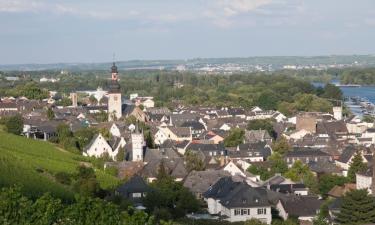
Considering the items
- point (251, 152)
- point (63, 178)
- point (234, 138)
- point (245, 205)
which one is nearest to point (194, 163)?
point (251, 152)

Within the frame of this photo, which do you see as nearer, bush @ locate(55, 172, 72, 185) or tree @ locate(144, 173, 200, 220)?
tree @ locate(144, 173, 200, 220)

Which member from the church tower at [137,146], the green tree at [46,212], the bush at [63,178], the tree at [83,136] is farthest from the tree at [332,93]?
the green tree at [46,212]

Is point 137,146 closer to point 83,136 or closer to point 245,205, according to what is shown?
point 83,136

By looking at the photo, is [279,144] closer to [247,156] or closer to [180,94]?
[247,156]

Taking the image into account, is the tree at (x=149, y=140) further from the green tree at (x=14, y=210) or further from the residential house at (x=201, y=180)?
the green tree at (x=14, y=210)

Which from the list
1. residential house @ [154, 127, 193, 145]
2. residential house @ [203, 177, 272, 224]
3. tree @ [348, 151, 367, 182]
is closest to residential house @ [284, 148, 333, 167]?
tree @ [348, 151, 367, 182]

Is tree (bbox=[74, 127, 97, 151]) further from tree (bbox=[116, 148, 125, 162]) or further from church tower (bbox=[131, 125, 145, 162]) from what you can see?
church tower (bbox=[131, 125, 145, 162])
